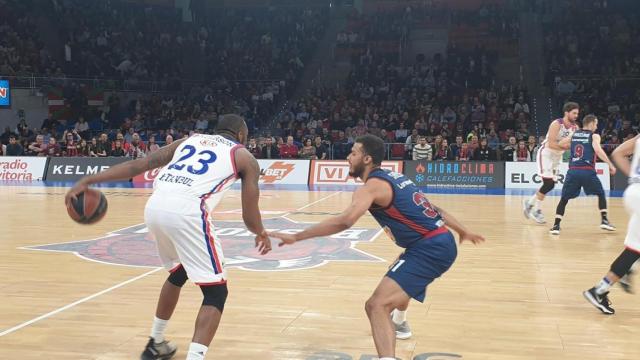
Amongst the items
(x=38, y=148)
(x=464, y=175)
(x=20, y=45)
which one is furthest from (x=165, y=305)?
(x=20, y=45)

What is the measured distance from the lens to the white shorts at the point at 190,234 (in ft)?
13.6

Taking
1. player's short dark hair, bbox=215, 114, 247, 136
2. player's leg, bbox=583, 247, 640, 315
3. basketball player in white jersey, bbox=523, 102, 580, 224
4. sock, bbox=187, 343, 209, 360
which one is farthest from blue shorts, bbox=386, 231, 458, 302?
basketball player in white jersey, bbox=523, 102, 580, 224

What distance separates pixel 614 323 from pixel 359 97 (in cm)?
2002

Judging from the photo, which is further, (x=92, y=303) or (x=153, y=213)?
(x=92, y=303)

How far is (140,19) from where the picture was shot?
31281 millimetres

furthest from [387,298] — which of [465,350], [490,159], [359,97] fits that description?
[359,97]

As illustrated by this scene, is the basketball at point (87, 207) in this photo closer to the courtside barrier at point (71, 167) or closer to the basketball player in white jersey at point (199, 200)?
the basketball player in white jersey at point (199, 200)

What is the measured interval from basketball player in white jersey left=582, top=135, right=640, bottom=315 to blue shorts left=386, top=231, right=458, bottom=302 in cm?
202

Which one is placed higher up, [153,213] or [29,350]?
[153,213]

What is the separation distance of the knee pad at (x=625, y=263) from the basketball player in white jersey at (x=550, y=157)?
5202 mm

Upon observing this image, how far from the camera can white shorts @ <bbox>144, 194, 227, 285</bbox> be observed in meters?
4.15

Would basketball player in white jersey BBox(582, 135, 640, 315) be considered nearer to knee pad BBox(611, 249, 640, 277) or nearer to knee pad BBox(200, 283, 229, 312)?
knee pad BBox(611, 249, 640, 277)

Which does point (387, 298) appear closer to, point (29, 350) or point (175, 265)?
point (175, 265)

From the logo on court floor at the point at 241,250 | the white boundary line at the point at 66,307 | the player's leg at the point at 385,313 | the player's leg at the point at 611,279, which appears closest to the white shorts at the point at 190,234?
the player's leg at the point at 385,313
